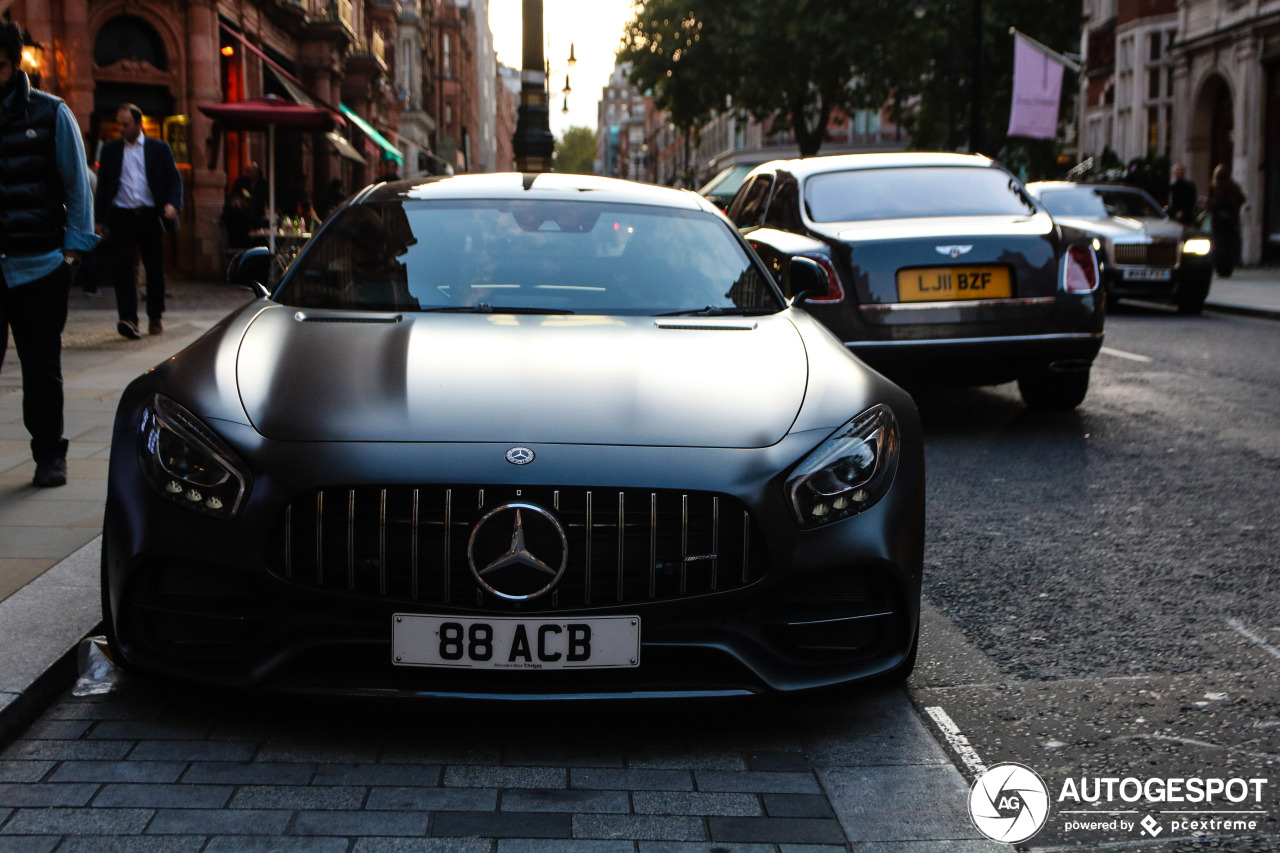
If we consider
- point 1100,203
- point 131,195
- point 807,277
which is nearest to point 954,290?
point 807,277

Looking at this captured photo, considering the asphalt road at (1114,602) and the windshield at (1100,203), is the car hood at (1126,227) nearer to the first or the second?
the windshield at (1100,203)

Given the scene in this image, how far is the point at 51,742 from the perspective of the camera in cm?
318

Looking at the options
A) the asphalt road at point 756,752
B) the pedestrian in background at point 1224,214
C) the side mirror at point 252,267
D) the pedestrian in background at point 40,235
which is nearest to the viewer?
the asphalt road at point 756,752

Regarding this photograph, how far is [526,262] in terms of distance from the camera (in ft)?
14.9

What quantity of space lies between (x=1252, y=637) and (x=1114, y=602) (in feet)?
1.55

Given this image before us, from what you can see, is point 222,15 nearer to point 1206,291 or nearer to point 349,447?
point 1206,291


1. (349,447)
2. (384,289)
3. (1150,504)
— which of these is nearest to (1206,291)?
(1150,504)

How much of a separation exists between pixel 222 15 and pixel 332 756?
22.4 meters

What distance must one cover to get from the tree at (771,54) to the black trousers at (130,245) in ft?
101

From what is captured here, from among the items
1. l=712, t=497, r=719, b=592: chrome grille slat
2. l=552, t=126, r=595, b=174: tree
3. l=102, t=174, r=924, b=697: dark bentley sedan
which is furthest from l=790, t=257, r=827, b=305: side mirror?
l=552, t=126, r=595, b=174: tree

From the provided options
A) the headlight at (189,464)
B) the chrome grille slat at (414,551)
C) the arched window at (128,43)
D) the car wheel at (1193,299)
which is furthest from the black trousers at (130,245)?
the car wheel at (1193,299)

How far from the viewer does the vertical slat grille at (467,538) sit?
9.87 feet

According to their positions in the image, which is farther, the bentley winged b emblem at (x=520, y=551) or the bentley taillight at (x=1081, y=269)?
the bentley taillight at (x=1081, y=269)

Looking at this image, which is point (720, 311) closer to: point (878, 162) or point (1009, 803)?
point (1009, 803)
